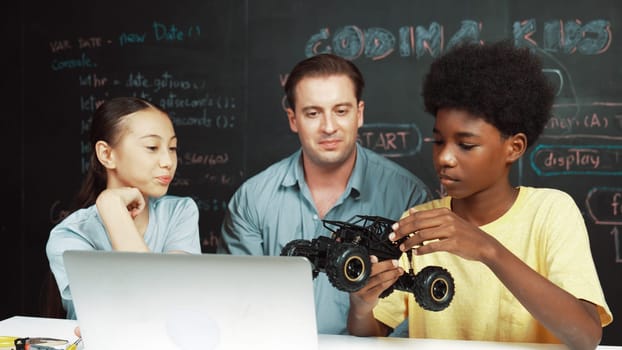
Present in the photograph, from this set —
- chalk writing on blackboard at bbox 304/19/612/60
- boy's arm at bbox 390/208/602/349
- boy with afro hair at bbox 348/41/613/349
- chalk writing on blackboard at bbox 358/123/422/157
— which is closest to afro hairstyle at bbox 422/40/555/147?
boy with afro hair at bbox 348/41/613/349

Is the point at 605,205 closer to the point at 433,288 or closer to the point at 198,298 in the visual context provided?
the point at 433,288

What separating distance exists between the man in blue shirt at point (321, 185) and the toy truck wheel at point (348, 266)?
3.15 feet

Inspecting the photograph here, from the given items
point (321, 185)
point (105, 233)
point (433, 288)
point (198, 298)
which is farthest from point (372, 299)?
point (321, 185)

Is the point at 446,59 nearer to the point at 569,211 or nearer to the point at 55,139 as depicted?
the point at 569,211

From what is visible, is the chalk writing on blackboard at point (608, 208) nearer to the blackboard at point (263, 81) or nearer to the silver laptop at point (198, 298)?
the blackboard at point (263, 81)

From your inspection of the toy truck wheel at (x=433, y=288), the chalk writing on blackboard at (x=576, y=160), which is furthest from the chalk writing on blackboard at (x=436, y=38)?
the toy truck wheel at (x=433, y=288)

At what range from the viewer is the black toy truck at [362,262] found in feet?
4.65

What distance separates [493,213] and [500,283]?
0.61ft

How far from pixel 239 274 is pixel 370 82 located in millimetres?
2524

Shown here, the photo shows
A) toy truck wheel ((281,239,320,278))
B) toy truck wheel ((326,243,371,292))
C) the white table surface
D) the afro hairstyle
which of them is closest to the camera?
toy truck wheel ((326,243,371,292))

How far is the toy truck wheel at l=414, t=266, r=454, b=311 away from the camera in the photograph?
1.48m

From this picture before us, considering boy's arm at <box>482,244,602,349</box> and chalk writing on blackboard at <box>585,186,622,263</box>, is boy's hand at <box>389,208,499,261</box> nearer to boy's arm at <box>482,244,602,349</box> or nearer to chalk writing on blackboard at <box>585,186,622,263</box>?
boy's arm at <box>482,244,602,349</box>

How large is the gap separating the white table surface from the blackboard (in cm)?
190

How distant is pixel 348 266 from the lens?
1.42 m
